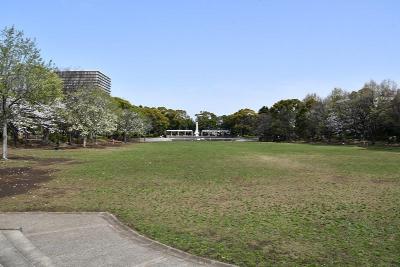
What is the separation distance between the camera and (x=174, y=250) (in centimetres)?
652

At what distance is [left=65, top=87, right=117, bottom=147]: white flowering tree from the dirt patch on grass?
2332cm

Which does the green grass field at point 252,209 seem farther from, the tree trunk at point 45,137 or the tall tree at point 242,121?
the tall tree at point 242,121

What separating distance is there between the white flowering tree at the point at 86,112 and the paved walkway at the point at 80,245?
112ft

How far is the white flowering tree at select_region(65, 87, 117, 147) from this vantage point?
4284 cm


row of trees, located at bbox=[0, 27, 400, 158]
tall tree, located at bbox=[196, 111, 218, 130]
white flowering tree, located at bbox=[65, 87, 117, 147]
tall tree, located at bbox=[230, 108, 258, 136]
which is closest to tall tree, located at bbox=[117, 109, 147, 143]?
row of trees, located at bbox=[0, 27, 400, 158]

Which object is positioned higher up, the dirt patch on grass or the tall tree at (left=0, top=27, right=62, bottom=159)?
the tall tree at (left=0, top=27, right=62, bottom=159)

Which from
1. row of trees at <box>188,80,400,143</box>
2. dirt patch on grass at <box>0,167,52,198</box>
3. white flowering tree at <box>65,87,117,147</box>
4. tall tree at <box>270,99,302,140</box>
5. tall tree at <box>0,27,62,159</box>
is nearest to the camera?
dirt patch on grass at <box>0,167,52,198</box>

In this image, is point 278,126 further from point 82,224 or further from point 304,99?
point 82,224

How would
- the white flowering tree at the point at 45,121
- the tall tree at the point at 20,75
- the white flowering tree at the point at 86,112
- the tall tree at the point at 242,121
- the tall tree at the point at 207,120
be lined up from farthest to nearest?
the tall tree at the point at 207,120 < the tall tree at the point at 242,121 < the white flowering tree at the point at 86,112 < the white flowering tree at the point at 45,121 < the tall tree at the point at 20,75

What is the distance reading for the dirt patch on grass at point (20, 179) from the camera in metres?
12.8

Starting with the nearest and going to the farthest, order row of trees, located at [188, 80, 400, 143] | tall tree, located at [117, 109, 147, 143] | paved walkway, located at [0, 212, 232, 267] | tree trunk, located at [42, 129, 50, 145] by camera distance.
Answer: paved walkway, located at [0, 212, 232, 267], tree trunk, located at [42, 129, 50, 145], row of trees, located at [188, 80, 400, 143], tall tree, located at [117, 109, 147, 143]

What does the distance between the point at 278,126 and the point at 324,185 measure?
218ft

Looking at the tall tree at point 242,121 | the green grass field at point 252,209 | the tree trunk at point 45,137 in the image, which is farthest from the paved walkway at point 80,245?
the tall tree at point 242,121

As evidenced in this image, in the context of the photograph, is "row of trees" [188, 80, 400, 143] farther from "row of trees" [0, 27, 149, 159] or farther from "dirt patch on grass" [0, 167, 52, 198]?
"dirt patch on grass" [0, 167, 52, 198]
